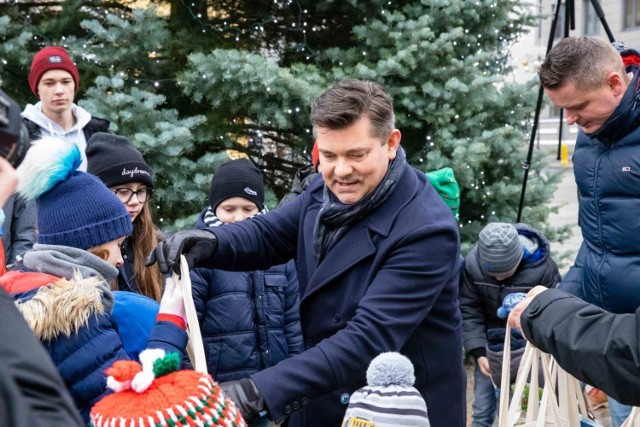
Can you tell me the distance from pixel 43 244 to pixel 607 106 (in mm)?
2274

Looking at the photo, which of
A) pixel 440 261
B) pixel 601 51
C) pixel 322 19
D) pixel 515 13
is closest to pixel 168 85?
pixel 322 19

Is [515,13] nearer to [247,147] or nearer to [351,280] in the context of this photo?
[247,147]

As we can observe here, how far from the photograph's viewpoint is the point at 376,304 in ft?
7.22

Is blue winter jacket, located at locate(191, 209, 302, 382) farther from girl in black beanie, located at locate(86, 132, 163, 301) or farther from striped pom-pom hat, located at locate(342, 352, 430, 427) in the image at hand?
striped pom-pom hat, located at locate(342, 352, 430, 427)

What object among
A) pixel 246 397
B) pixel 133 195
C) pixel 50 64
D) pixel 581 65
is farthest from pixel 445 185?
pixel 246 397

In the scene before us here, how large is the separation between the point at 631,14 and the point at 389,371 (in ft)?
106

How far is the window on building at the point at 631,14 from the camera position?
30172 mm

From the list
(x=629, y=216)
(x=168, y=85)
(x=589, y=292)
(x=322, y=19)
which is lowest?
A: (x=589, y=292)

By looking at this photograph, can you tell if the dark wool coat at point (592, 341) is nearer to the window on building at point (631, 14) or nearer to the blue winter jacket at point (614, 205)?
the blue winter jacket at point (614, 205)

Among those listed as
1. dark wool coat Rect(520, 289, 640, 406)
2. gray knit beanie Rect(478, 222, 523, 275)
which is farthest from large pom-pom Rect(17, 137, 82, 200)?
gray knit beanie Rect(478, 222, 523, 275)

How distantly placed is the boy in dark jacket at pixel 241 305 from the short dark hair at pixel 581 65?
1599mm

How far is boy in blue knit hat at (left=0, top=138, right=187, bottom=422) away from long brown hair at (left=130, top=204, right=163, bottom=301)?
1110mm

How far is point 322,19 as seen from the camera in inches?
249

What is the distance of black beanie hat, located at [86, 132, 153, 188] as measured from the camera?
3.59 m
